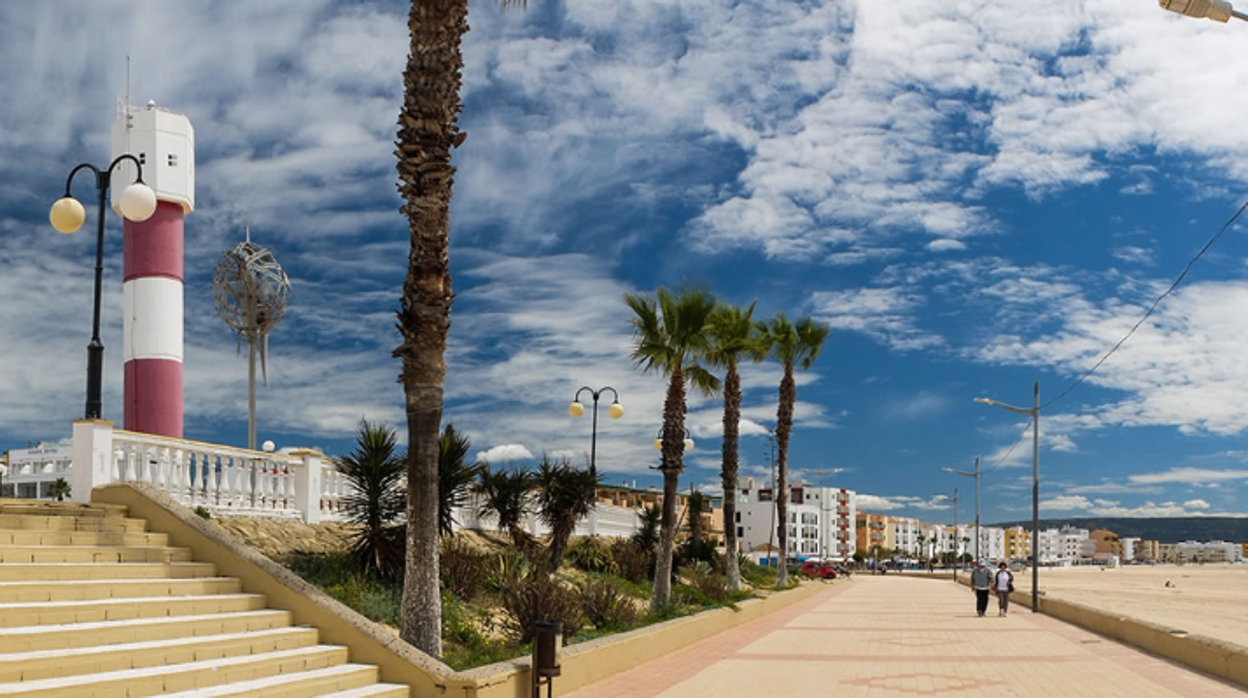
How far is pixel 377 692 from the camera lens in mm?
10492

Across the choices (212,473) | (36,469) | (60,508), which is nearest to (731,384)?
(212,473)

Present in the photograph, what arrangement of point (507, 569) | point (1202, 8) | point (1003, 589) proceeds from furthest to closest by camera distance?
point (1003, 589) → point (507, 569) → point (1202, 8)

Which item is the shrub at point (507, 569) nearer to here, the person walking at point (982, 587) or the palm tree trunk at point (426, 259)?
the palm tree trunk at point (426, 259)

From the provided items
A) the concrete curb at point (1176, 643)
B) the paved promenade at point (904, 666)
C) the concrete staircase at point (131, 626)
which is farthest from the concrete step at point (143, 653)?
the concrete curb at point (1176, 643)

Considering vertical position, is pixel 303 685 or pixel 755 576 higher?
pixel 303 685

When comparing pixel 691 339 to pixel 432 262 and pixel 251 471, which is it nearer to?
pixel 251 471

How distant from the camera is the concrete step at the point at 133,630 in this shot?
8.98m

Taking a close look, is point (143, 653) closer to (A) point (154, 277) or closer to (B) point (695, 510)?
(A) point (154, 277)

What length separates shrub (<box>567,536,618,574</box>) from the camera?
27.1m

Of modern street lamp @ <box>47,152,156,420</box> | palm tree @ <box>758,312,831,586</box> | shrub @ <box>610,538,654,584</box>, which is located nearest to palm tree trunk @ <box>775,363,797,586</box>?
palm tree @ <box>758,312,831,586</box>

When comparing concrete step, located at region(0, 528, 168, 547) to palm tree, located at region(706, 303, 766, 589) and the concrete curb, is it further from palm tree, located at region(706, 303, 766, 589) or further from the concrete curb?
palm tree, located at region(706, 303, 766, 589)

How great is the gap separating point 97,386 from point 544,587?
6878 millimetres

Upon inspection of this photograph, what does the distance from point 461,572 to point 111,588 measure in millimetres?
7410

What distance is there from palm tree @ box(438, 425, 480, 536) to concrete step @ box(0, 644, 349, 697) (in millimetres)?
6838
